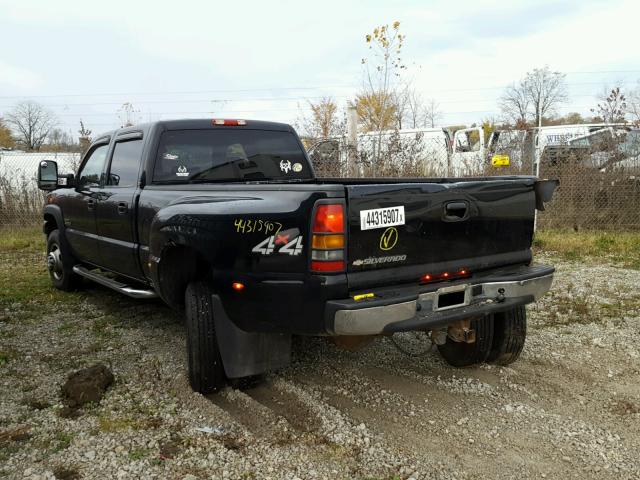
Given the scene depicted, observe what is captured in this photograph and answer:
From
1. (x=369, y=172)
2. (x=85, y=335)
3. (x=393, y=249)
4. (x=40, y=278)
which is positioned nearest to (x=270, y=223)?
(x=393, y=249)

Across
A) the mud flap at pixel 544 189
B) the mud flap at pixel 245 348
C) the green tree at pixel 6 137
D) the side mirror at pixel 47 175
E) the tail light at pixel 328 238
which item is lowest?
the mud flap at pixel 245 348

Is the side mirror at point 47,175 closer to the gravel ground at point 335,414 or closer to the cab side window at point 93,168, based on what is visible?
the cab side window at point 93,168

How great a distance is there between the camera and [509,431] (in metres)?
3.14

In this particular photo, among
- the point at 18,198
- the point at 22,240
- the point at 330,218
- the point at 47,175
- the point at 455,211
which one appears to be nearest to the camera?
the point at 330,218

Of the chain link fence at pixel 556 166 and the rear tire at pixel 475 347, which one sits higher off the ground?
the chain link fence at pixel 556 166

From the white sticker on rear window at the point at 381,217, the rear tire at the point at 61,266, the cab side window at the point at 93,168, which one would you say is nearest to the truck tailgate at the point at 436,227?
the white sticker on rear window at the point at 381,217

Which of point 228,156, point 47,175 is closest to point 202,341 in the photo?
point 228,156

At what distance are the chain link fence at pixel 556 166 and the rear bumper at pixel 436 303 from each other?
6401 millimetres

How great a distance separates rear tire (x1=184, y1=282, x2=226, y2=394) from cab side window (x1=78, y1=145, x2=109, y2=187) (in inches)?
97.7

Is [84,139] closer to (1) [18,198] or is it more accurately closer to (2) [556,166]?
(1) [18,198]

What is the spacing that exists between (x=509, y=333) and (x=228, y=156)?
8.67 ft

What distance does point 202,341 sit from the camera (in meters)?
3.37

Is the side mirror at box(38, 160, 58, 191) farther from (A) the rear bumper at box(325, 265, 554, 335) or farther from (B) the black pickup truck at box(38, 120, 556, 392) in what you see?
(A) the rear bumper at box(325, 265, 554, 335)

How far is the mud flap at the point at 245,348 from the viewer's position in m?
3.28
